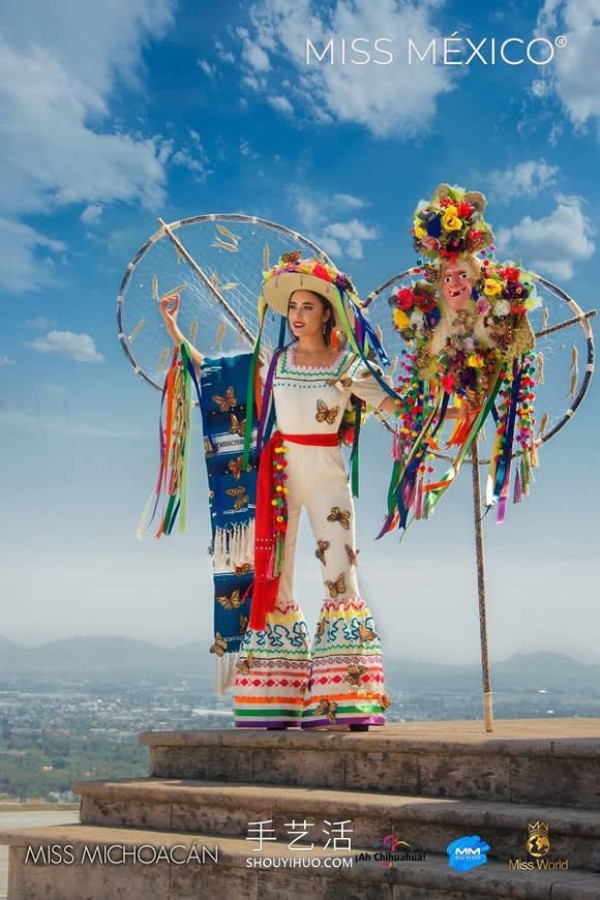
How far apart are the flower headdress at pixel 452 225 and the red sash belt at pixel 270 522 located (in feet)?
3.53

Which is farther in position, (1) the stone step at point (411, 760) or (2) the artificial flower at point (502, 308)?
(2) the artificial flower at point (502, 308)

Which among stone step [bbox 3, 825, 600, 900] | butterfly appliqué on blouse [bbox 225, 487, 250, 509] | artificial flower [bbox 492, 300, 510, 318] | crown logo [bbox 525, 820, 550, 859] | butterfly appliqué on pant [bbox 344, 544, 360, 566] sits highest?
artificial flower [bbox 492, 300, 510, 318]

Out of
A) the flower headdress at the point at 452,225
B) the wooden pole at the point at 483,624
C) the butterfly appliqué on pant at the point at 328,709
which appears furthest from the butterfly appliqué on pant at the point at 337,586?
the flower headdress at the point at 452,225

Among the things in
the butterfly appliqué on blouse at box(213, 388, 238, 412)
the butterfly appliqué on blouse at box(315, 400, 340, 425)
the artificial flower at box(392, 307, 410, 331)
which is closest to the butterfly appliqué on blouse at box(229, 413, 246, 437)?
the butterfly appliqué on blouse at box(213, 388, 238, 412)

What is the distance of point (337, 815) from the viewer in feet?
15.5

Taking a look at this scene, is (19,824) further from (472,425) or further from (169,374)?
(472,425)

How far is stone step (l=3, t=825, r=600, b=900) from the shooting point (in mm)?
3961

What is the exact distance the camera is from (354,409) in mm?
6227

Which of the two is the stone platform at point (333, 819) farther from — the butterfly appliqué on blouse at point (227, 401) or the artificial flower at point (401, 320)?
the artificial flower at point (401, 320)

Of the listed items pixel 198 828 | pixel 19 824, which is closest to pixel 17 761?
pixel 19 824

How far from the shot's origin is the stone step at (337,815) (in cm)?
415

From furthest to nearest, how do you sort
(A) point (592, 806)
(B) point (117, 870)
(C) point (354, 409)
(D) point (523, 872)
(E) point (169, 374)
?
(E) point (169, 374)
(C) point (354, 409)
(B) point (117, 870)
(A) point (592, 806)
(D) point (523, 872)

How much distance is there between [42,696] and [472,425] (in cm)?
2875

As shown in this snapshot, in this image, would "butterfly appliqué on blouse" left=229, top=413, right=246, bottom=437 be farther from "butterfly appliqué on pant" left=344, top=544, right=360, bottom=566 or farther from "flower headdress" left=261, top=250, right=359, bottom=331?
"butterfly appliqué on pant" left=344, top=544, right=360, bottom=566
